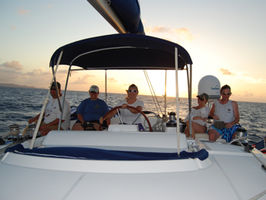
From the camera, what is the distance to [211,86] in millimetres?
5262

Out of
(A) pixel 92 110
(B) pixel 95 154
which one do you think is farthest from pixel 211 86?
(B) pixel 95 154

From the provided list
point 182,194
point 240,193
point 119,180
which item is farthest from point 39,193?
point 240,193

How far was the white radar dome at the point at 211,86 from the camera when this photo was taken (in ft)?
17.1

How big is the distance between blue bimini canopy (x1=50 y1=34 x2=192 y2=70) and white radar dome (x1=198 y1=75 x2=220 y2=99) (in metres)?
1.99

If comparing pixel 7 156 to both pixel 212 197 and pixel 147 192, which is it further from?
pixel 212 197

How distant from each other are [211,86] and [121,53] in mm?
3158

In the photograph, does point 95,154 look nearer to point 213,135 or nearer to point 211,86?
point 213,135

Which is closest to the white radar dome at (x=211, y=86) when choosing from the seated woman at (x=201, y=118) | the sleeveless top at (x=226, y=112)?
the sleeveless top at (x=226, y=112)

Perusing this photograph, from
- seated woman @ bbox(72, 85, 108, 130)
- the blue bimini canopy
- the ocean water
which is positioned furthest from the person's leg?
the ocean water

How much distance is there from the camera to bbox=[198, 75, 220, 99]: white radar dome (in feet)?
17.1

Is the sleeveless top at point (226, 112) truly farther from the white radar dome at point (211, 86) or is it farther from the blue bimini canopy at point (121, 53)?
the white radar dome at point (211, 86)

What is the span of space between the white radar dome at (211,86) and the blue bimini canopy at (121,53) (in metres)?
1.99

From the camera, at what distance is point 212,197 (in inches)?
38.7

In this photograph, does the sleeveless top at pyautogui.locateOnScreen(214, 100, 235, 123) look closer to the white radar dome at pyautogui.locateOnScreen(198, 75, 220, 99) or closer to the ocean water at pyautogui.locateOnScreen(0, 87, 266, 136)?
the white radar dome at pyautogui.locateOnScreen(198, 75, 220, 99)
